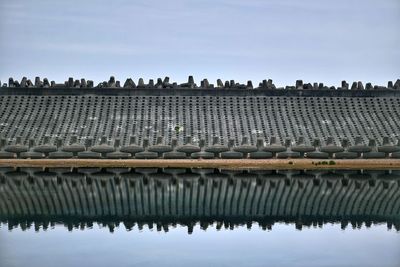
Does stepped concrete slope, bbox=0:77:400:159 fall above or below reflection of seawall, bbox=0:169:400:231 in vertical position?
above

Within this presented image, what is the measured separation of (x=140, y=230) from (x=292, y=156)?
90.8 feet

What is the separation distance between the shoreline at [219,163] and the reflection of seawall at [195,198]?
4424 millimetres

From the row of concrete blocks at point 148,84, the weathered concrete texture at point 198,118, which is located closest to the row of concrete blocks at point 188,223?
the weathered concrete texture at point 198,118

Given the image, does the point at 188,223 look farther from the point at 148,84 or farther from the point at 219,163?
the point at 148,84

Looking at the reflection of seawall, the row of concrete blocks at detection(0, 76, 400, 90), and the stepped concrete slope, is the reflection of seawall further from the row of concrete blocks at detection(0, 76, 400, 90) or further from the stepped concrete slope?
Answer: the row of concrete blocks at detection(0, 76, 400, 90)

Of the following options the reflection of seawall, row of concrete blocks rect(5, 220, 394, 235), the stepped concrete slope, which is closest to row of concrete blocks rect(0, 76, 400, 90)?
the stepped concrete slope

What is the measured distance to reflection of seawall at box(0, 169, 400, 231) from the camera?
37844 mm

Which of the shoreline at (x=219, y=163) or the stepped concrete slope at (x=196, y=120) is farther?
the stepped concrete slope at (x=196, y=120)

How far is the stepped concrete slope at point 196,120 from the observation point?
6184 cm

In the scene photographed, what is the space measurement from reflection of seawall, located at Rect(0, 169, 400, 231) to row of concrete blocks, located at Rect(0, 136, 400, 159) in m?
8.40

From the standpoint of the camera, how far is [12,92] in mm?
76188

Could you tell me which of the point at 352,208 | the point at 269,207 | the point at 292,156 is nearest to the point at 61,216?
the point at 269,207

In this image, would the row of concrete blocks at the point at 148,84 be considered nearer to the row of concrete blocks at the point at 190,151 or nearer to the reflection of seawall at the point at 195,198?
the row of concrete blocks at the point at 190,151

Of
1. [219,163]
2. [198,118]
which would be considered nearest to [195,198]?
[219,163]
